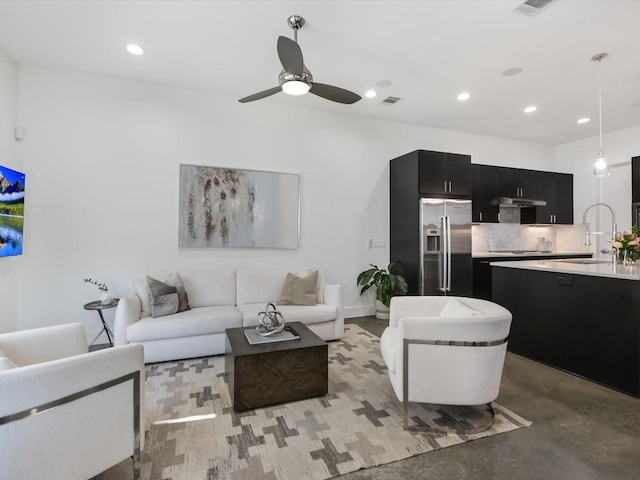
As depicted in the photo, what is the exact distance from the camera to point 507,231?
6199mm

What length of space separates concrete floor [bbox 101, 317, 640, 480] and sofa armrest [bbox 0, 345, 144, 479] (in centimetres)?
38

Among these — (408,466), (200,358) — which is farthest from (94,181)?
(408,466)

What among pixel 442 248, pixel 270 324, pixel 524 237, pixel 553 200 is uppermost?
pixel 553 200

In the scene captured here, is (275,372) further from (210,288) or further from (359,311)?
(359,311)

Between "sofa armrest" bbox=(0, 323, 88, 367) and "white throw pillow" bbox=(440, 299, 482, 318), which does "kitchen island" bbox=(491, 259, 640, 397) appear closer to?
"white throw pillow" bbox=(440, 299, 482, 318)

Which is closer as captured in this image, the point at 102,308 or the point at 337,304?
the point at 102,308

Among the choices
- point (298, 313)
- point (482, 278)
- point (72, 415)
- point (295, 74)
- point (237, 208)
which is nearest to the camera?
point (72, 415)

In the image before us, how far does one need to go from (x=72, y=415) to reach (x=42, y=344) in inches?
32.4

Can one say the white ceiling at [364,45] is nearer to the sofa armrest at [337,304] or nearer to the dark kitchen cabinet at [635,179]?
the dark kitchen cabinet at [635,179]

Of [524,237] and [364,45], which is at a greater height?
[364,45]

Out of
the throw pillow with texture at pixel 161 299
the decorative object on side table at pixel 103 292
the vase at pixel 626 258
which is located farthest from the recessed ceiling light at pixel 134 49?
the vase at pixel 626 258

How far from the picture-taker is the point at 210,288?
3.90 m

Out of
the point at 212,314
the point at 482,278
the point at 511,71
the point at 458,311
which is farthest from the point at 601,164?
the point at 212,314

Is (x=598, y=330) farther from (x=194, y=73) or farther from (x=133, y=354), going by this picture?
(x=194, y=73)
